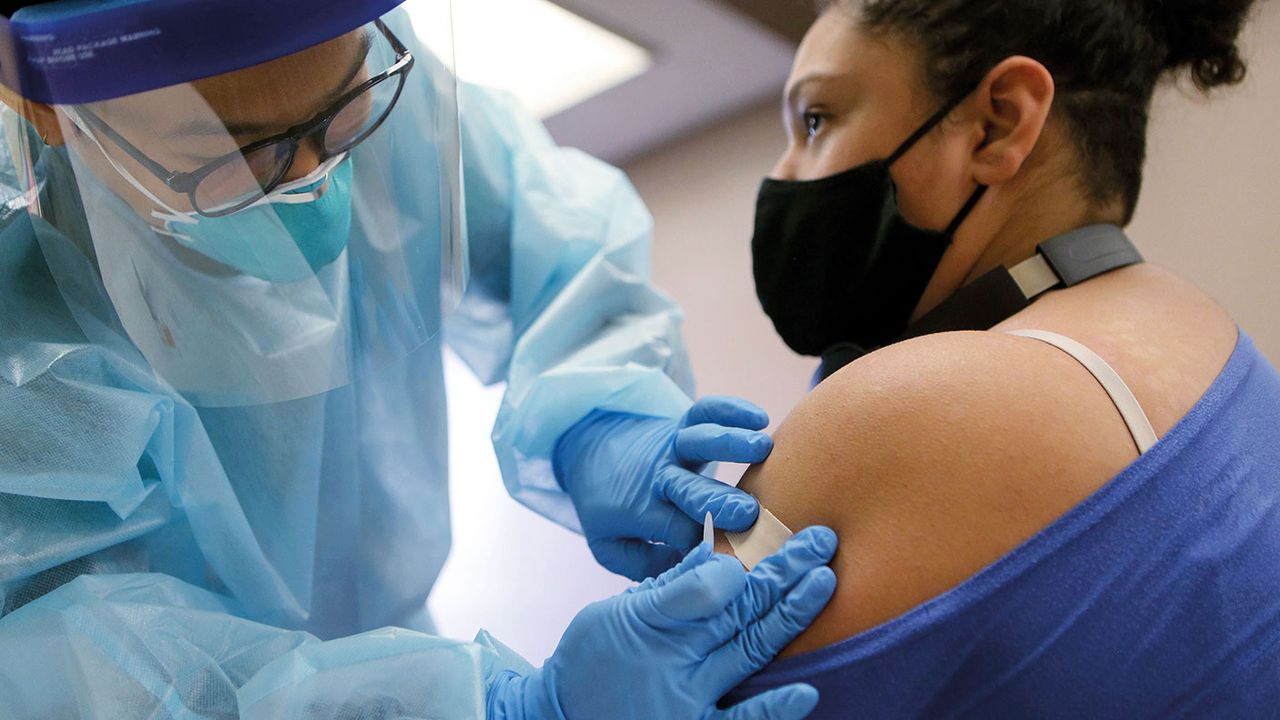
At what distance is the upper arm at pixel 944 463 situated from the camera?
849 millimetres

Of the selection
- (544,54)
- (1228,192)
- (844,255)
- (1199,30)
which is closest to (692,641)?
(844,255)

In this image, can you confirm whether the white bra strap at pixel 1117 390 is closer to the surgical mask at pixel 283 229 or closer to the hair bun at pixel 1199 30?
the hair bun at pixel 1199 30

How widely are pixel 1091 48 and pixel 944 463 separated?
23.8 inches

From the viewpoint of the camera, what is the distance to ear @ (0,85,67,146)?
3.13 feet

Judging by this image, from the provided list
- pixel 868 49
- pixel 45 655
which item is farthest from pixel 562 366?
pixel 45 655

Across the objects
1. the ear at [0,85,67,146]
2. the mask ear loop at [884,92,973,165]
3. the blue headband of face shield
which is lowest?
the mask ear loop at [884,92,973,165]

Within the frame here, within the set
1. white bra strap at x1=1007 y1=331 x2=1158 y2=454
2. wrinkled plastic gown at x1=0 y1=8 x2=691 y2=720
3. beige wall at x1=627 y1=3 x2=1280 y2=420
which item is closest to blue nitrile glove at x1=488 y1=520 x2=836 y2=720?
wrinkled plastic gown at x1=0 y1=8 x2=691 y2=720

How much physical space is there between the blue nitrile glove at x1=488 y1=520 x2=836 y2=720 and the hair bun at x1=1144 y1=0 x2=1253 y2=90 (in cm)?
80

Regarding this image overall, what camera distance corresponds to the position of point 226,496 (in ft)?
3.92

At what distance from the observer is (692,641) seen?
95 centimetres

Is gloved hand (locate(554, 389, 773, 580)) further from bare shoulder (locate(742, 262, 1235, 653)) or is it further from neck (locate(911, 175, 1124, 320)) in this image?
neck (locate(911, 175, 1124, 320))

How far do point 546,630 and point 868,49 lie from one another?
1434 millimetres

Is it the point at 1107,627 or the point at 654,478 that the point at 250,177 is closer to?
the point at 654,478

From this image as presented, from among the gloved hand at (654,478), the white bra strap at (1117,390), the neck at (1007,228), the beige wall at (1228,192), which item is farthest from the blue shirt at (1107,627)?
the beige wall at (1228,192)
